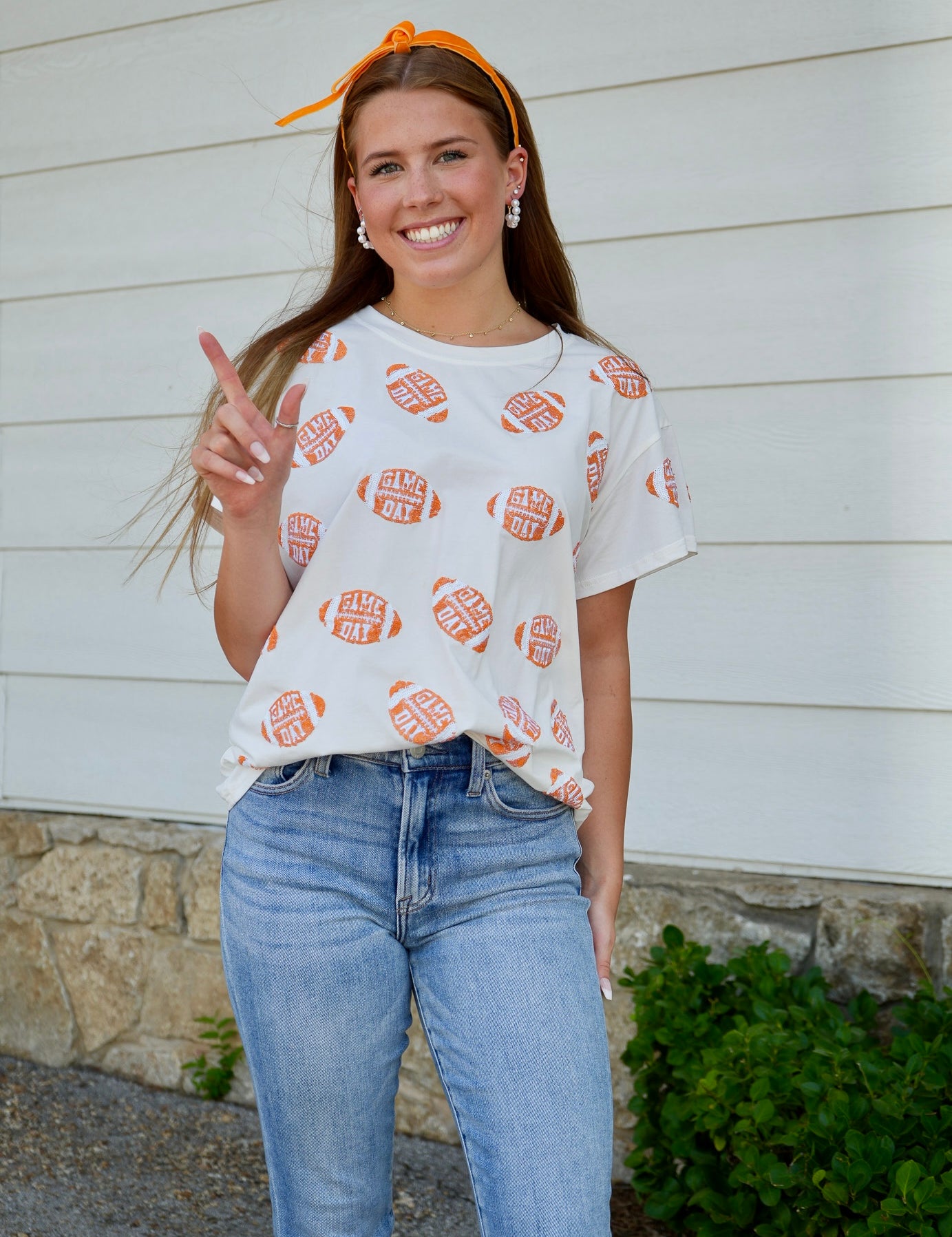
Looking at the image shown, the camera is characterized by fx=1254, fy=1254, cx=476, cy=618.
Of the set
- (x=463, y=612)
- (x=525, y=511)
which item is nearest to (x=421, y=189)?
(x=525, y=511)

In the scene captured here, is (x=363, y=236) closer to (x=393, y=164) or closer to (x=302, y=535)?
(x=393, y=164)

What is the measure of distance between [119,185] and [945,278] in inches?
74.3

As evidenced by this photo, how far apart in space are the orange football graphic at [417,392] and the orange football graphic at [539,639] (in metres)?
0.25

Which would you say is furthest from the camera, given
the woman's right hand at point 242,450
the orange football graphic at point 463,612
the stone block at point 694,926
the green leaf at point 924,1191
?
the stone block at point 694,926

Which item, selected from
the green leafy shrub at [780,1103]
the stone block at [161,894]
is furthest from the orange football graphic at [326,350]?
the stone block at [161,894]

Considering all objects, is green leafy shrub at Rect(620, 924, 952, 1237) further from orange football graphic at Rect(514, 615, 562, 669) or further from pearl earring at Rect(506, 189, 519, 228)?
pearl earring at Rect(506, 189, 519, 228)

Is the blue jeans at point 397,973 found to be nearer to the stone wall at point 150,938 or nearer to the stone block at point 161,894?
the stone wall at point 150,938

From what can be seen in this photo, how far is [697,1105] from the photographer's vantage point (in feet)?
6.97

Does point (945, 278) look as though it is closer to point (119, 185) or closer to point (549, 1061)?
point (549, 1061)

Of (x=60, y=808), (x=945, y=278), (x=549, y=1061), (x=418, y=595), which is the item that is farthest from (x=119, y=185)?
(x=549, y=1061)

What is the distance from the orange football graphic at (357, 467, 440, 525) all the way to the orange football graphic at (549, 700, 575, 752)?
0.86ft

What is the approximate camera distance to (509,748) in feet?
4.33

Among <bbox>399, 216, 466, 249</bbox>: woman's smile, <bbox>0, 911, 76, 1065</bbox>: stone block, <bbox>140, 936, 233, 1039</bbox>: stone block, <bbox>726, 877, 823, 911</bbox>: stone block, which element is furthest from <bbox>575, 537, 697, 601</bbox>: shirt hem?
<bbox>0, 911, 76, 1065</bbox>: stone block

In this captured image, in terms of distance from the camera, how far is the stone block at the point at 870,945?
2312mm
